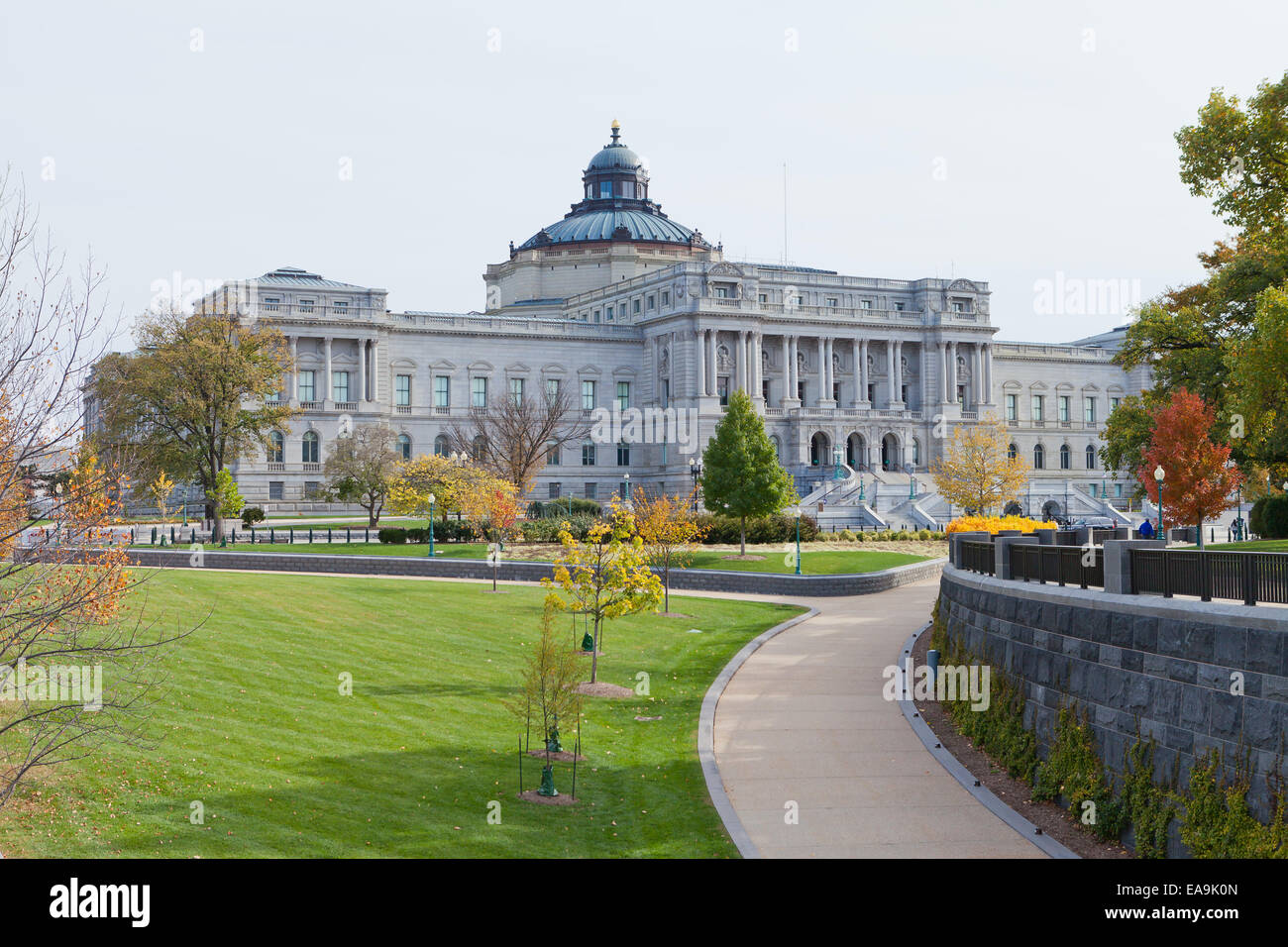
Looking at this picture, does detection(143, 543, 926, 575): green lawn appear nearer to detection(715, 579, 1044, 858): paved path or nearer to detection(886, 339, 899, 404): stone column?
detection(715, 579, 1044, 858): paved path

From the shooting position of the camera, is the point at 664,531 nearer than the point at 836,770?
No

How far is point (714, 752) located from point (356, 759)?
6.23 metres

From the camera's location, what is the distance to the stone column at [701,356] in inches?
4102

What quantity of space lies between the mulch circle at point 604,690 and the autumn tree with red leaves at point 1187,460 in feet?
79.4

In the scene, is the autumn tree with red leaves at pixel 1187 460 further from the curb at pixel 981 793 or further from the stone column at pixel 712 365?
the stone column at pixel 712 365

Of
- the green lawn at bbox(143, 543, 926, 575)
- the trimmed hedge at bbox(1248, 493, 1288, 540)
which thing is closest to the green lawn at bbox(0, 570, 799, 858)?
the green lawn at bbox(143, 543, 926, 575)

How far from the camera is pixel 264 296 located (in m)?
97.1

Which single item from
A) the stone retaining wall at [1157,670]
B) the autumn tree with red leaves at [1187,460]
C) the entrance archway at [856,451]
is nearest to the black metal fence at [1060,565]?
the stone retaining wall at [1157,670]

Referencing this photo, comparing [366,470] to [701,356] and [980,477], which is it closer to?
[980,477]

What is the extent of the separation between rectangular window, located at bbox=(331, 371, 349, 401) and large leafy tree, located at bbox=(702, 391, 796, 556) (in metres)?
47.4

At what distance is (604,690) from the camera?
92.4 feet

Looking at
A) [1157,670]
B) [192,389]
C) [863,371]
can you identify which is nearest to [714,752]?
[1157,670]

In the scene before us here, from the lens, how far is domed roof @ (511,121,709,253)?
12631 centimetres

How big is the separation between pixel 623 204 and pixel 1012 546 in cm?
11172
